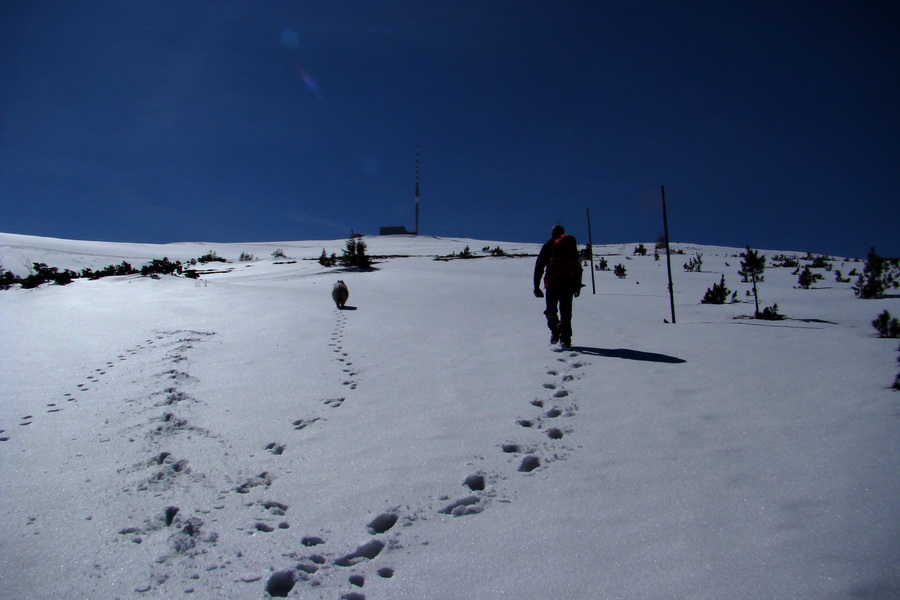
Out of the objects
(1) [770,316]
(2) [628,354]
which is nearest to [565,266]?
(2) [628,354]

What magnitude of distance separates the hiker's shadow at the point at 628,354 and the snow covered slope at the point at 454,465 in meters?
0.04

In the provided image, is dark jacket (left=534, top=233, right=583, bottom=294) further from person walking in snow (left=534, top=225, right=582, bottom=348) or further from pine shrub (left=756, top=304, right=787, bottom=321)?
pine shrub (left=756, top=304, right=787, bottom=321)

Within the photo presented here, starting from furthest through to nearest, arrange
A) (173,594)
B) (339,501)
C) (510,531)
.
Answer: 1. (339,501)
2. (510,531)
3. (173,594)

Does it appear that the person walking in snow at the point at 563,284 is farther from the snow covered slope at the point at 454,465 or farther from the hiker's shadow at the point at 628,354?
the snow covered slope at the point at 454,465

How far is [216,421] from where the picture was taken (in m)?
3.17

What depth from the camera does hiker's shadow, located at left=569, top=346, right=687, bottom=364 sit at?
13.5 ft

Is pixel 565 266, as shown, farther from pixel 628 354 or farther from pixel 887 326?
pixel 887 326

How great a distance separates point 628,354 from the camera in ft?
14.5

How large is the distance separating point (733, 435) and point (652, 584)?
4.28 feet

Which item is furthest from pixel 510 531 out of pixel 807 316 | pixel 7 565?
pixel 807 316

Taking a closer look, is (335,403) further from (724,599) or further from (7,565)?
(724,599)

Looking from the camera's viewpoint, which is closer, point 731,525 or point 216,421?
point 731,525

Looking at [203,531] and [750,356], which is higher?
[750,356]

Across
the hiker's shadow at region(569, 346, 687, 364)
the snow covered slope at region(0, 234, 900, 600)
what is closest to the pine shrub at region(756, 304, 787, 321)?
the snow covered slope at region(0, 234, 900, 600)
